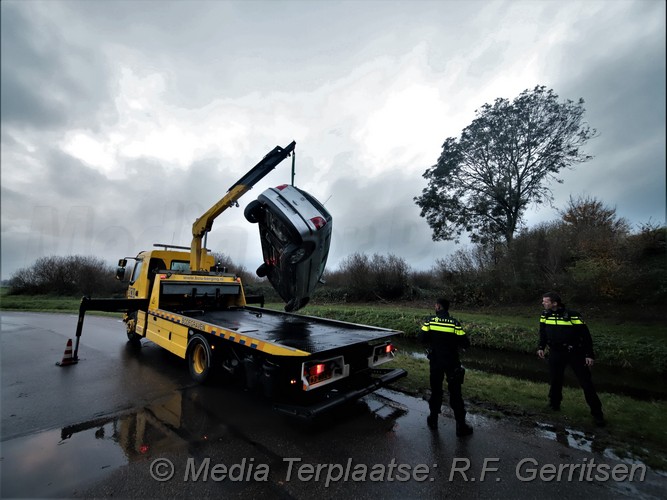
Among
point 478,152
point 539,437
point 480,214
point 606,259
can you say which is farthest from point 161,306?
point 478,152

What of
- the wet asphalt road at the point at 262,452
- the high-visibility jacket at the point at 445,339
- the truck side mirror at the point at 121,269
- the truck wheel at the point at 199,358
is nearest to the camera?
the wet asphalt road at the point at 262,452

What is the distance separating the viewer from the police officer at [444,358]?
12.6 feet

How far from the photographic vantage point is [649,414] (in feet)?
14.6

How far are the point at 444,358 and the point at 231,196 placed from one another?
5.67 meters

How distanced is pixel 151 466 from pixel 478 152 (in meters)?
21.7

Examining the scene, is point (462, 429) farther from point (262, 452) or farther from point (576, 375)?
point (262, 452)

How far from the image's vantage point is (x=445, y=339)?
397 centimetres

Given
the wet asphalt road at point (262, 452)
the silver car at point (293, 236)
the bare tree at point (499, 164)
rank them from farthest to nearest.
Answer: the bare tree at point (499, 164) → the silver car at point (293, 236) → the wet asphalt road at point (262, 452)

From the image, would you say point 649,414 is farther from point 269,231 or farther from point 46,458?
point 46,458

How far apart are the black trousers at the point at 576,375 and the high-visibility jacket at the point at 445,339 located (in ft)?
5.57

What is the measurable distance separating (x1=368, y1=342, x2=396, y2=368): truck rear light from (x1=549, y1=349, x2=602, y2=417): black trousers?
2.39 metres

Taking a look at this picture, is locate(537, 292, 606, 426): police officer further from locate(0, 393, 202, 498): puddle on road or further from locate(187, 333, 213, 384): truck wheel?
locate(187, 333, 213, 384): truck wheel

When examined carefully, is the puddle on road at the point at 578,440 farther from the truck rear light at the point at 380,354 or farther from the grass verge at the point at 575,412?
the truck rear light at the point at 380,354

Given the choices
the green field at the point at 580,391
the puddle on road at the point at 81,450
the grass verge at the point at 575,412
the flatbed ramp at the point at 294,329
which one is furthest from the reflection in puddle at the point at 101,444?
the green field at the point at 580,391
